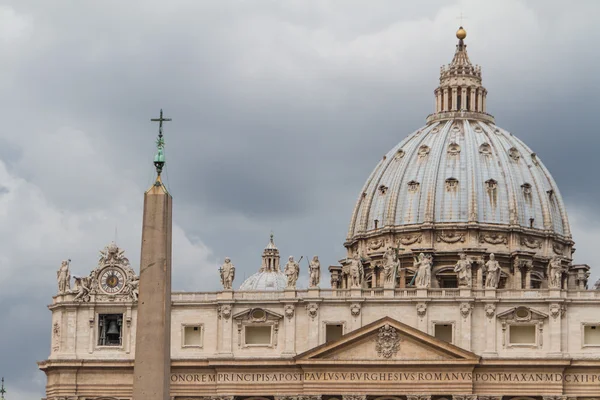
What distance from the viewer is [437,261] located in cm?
14612

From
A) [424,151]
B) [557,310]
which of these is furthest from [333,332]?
[424,151]

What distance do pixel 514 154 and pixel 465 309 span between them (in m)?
41.3

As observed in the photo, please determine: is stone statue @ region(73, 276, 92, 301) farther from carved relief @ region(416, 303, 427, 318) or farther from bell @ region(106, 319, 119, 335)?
carved relief @ region(416, 303, 427, 318)

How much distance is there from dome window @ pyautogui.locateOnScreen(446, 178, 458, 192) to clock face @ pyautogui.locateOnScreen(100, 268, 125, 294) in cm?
4170

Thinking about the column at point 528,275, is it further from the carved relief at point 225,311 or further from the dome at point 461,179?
the carved relief at point 225,311

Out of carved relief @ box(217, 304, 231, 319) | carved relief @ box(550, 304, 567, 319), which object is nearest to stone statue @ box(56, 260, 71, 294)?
carved relief @ box(217, 304, 231, 319)

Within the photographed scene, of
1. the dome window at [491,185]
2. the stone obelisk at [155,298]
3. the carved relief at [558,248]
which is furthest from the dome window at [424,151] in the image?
the stone obelisk at [155,298]

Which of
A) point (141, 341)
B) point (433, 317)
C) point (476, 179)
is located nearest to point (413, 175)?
point (476, 179)

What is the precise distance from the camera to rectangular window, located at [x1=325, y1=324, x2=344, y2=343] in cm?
11788

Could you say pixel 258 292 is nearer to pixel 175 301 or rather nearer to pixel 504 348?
pixel 175 301

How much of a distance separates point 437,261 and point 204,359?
33.9m

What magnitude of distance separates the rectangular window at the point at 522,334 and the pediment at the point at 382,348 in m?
4.52

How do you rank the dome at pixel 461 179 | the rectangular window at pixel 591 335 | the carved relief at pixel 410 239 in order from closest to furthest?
1. the rectangular window at pixel 591 335
2. the carved relief at pixel 410 239
3. the dome at pixel 461 179

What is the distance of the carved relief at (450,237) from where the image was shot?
148 meters
